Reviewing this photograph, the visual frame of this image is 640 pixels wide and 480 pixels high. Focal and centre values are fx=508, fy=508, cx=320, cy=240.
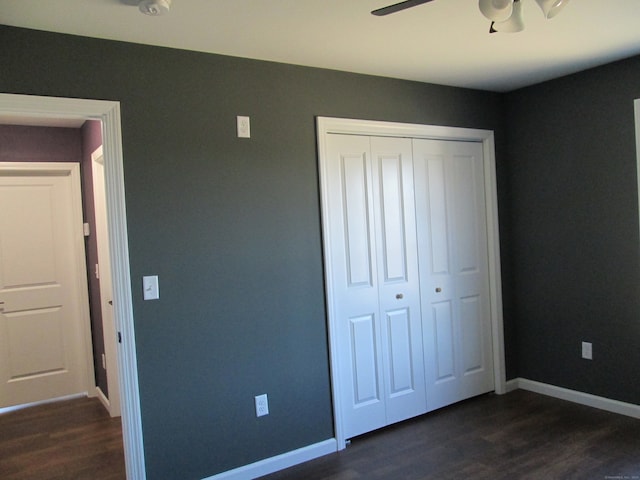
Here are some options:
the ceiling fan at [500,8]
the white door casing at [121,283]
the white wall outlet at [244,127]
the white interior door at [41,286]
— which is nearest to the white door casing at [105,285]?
the white interior door at [41,286]

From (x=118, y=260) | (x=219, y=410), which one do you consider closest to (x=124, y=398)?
(x=219, y=410)

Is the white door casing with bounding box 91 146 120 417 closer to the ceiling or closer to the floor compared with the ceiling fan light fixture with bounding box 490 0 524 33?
closer to the floor

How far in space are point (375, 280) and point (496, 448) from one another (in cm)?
123

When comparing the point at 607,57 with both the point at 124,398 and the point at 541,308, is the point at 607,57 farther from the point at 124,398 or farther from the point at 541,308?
the point at 124,398

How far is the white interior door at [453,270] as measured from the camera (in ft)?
11.8

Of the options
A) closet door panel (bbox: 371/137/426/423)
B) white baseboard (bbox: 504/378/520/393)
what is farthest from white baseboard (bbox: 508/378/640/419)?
closet door panel (bbox: 371/137/426/423)

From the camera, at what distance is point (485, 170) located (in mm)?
3910

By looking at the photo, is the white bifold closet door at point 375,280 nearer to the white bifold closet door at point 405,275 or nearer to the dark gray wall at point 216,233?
the white bifold closet door at point 405,275

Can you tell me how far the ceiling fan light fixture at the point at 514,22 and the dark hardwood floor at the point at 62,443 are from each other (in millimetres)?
2956

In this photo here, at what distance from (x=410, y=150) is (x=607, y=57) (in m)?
1.33

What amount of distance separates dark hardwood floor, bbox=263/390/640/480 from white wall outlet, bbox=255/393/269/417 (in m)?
0.35

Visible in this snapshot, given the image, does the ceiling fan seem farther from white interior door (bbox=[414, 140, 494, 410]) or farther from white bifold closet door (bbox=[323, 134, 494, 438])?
white interior door (bbox=[414, 140, 494, 410])

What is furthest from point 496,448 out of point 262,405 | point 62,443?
point 62,443

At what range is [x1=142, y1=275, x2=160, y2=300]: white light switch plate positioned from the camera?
253 centimetres
